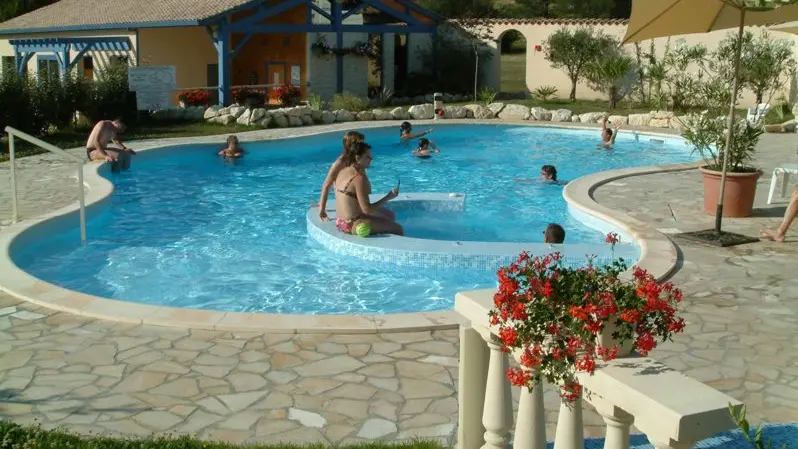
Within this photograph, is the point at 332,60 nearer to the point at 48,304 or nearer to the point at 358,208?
the point at 358,208

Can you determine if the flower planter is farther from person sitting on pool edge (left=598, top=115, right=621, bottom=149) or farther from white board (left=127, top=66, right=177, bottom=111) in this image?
white board (left=127, top=66, right=177, bottom=111)

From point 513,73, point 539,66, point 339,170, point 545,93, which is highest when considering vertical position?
point 539,66

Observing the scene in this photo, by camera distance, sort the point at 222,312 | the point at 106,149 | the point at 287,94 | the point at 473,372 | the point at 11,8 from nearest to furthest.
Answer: the point at 473,372 → the point at 222,312 → the point at 106,149 → the point at 287,94 → the point at 11,8

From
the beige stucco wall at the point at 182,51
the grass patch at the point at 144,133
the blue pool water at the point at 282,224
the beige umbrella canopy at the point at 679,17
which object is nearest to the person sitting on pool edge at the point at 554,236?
the blue pool water at the point at 282,224

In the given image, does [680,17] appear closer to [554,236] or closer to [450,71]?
[554,236]

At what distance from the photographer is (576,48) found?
2733 cm

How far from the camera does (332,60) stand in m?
27.1

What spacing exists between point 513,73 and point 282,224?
29681 mm

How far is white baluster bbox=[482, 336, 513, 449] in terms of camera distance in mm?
3361

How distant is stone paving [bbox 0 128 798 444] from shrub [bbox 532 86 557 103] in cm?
2108

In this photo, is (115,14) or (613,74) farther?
(613,74)

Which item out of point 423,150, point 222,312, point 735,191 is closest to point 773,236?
point 735,191

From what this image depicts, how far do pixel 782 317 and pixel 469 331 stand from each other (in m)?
3.98

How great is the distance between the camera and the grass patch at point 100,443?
402cm
